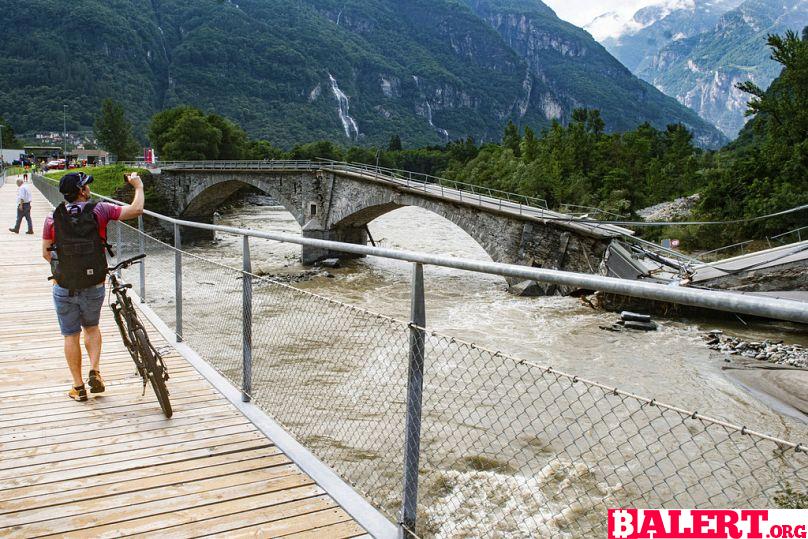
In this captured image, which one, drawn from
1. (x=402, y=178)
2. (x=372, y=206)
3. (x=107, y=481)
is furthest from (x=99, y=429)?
(x=372, y=206)

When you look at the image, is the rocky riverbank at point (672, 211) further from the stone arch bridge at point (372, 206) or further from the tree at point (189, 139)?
the tree at point (189, 139)

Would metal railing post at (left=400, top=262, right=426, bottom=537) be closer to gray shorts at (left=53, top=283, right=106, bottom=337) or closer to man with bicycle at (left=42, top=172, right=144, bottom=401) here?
man with bicycle at (left=42, top=172, right=144, bottom=401)

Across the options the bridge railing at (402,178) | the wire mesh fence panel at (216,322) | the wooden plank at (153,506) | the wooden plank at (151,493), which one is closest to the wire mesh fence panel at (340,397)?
the wire mesh fence panel at (216,322)

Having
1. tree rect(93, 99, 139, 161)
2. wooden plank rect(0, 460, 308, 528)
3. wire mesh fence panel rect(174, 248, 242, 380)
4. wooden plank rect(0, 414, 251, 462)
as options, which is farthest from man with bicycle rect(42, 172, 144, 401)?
tree rect(93, 99, 139, 161)

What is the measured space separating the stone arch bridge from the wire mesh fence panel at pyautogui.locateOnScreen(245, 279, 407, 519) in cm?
979

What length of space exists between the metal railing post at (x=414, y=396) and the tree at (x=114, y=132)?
93.5m

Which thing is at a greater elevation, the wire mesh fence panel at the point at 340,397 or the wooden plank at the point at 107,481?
the wooden plank at the point at 107,481

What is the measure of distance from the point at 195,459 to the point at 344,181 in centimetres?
3238

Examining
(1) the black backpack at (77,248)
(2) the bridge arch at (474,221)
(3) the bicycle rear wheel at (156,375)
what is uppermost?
(1) the black backpack at (77,248)

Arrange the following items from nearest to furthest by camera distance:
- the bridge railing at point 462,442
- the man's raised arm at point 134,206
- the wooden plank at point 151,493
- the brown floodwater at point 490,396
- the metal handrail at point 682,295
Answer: the metal handrail at point 682,295 → the wooden plank at point 151,493 → the man's raised arm at point 134,206 → the bridge railing at point 462,442 → the brown floodwater at point 490,396

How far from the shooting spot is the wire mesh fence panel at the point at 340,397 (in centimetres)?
793

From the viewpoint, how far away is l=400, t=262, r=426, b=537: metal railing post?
2805 mm

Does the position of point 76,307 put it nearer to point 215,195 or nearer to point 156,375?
point 156,375

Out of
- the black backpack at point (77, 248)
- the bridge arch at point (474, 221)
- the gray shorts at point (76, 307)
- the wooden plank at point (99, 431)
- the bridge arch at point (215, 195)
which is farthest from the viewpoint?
the bridge arch at point (215, 195)
